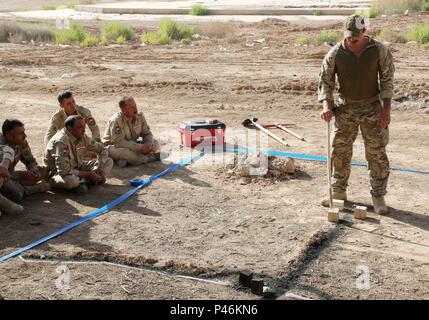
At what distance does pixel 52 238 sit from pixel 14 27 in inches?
750

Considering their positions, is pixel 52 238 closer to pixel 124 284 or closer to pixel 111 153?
pixel 124 284

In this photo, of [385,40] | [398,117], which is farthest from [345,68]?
[385,40]

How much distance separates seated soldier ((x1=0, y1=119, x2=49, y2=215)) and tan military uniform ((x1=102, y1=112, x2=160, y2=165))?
50.7 inches

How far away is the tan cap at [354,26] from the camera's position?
21.3ft

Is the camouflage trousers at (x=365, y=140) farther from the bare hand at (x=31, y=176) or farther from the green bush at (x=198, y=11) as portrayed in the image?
the green bush at (x=198, y=11)

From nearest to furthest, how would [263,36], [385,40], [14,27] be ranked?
[385,40] < [263,36] < [14,27]

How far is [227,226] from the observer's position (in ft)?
22.6

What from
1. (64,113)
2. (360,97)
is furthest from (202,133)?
(360,97)

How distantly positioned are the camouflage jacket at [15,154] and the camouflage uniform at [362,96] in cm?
336

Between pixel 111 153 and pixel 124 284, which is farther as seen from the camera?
pixel 111 153

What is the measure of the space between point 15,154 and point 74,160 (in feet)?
2.32

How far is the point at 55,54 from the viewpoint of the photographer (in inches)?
763

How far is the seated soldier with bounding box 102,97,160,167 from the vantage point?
8.90 metres

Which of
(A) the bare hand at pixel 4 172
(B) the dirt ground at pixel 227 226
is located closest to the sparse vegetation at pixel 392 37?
(B) the dirt ground at pixel 227 226
